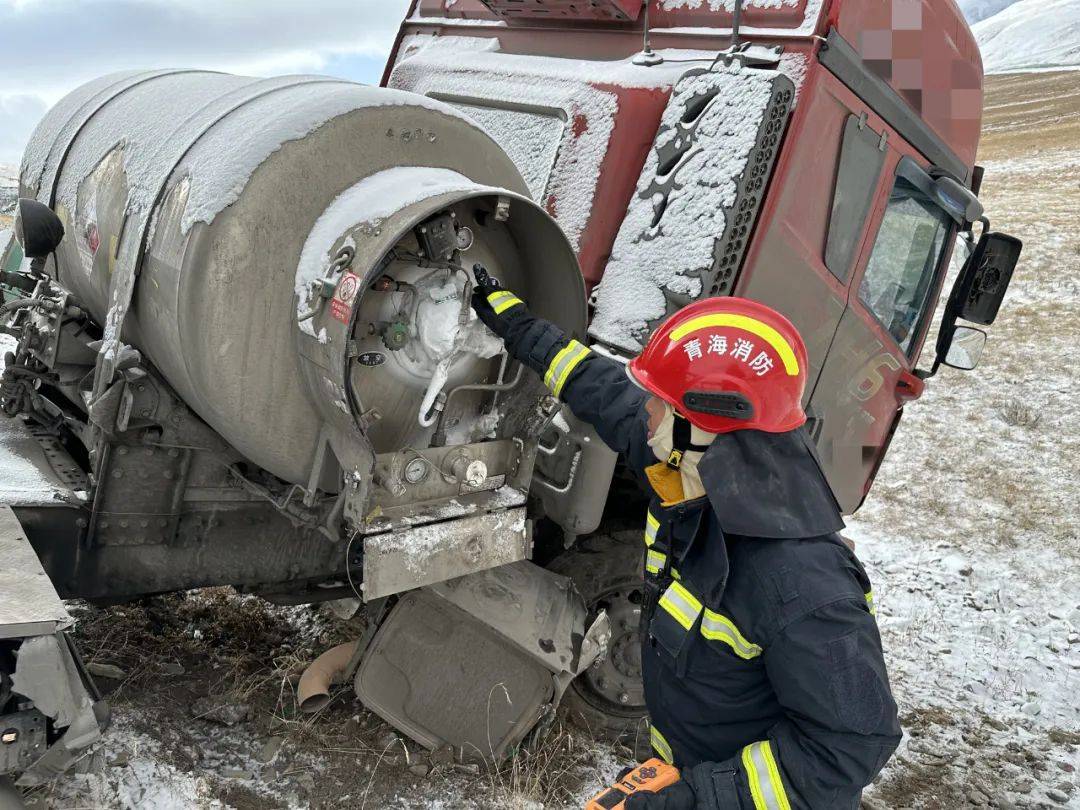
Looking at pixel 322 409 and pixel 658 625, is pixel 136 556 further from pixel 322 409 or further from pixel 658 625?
pixel 658 625

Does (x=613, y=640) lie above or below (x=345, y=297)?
below

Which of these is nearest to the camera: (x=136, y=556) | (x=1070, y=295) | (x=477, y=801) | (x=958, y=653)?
(x=136, y=556)

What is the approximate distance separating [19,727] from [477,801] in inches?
61.5

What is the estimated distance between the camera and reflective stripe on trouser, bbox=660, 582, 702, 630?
1.89m

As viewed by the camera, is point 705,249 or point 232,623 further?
point 232,623

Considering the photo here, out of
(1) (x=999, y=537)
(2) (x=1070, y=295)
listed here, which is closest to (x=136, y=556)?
(1) (x=999, y=537)

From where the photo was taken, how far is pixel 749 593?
180 centimetres

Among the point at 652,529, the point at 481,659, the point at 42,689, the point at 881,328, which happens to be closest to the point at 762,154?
the point at 881,328

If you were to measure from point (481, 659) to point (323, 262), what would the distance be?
1.54m

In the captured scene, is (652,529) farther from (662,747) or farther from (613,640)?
(613,640)

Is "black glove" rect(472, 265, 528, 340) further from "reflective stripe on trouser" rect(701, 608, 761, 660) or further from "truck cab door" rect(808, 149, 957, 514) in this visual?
"truck cab door" rect(808, 149, 957, 514)

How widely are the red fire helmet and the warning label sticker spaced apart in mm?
720

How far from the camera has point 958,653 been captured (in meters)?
4.63

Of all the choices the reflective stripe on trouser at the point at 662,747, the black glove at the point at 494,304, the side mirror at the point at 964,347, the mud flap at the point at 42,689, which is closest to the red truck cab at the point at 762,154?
the side mirror at the point at 964,347
